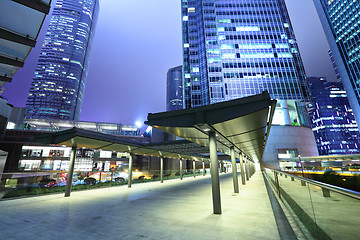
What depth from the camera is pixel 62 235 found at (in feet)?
13.9

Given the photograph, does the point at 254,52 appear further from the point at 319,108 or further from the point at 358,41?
the point at 319,108

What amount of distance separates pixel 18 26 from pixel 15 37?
47cm

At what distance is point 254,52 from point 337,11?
63.2 metres

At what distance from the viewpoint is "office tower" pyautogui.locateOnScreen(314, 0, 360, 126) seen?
227ft

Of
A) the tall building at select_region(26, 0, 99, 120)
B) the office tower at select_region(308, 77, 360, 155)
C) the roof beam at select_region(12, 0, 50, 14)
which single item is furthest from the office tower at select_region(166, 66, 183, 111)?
the roof beam at select_region(12, 0, 50, 14)

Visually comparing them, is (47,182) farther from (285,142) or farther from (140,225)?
(285,142)

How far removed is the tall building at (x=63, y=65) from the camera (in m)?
130

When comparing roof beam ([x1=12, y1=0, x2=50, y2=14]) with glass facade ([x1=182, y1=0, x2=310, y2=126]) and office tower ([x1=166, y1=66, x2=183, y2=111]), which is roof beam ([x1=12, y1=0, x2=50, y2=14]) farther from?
office tower ([x1=166, y1=66, x2=183, y2=111])

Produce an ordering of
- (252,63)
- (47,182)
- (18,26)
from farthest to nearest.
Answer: (252,63) < (47,182) < (18,26)

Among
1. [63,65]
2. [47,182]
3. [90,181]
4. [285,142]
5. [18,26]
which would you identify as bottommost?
[90,181]

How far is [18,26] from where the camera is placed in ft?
17.9

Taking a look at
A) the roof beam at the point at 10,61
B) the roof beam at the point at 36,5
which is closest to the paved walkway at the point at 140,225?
the roof beam at the point at 10,61

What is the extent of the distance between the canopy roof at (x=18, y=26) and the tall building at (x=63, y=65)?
501ft

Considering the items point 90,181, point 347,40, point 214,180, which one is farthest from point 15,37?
point 347,40
